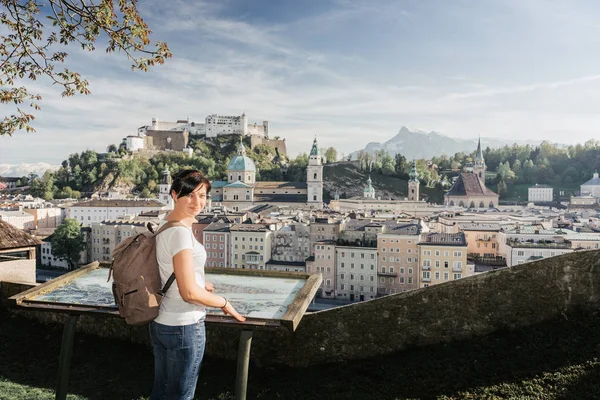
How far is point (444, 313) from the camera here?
18.2ft

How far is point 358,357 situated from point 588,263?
2706mm

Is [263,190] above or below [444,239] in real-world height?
above

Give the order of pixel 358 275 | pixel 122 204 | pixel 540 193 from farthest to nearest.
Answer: pixel 540 193, pixel 122 204, pixel 358 275

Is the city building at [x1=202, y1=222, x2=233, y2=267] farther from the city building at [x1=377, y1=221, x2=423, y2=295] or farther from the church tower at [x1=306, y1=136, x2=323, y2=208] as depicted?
the church tower at [x1=306, y1=136, x2=323, y2=208]

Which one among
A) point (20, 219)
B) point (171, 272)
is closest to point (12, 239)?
point (171, 272)

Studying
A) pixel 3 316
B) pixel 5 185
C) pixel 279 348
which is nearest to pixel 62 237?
pixel 3 316

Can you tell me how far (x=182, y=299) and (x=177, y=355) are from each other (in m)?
0.36

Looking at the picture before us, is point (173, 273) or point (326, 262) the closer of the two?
point (173, 273)

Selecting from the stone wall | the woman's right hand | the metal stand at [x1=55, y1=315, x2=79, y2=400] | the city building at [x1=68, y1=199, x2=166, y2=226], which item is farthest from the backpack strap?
the city building at [x1=68, y1=199, x2=166, y2=226]

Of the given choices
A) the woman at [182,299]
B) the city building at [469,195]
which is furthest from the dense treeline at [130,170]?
the woman at [182,299]

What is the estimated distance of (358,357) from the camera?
18.8ft

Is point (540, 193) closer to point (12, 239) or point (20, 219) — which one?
point (20, 219)

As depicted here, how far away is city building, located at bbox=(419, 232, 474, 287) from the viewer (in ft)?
105

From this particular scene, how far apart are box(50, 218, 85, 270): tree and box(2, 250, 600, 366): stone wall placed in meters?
41.5
